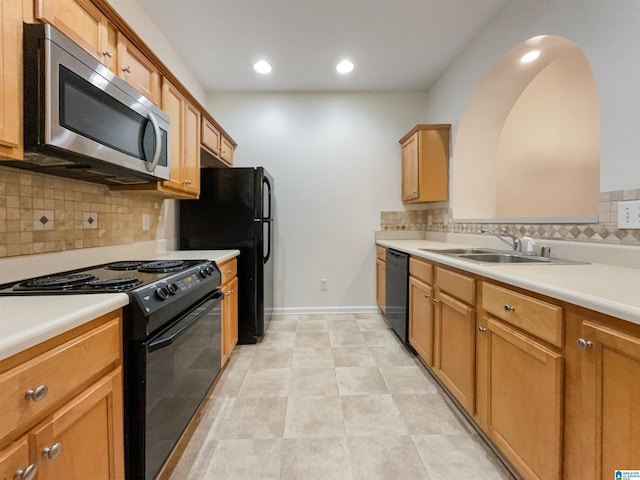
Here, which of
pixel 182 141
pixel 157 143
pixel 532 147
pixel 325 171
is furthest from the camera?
pixel 325 171

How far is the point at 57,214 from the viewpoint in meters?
1.45

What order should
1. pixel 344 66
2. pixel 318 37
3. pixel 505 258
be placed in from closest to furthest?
1. pixel 505 258
2. pixel 318 37
3. pixel 344 66

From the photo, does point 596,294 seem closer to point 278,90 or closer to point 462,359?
point 462,359

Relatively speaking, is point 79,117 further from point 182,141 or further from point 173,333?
point 182,141

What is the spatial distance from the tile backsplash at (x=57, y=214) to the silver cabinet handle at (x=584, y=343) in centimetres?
208

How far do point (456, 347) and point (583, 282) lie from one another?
2.61 feet

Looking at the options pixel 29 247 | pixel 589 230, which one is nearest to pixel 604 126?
pixel 589 230

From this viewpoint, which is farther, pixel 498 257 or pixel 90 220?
pixel 498 257

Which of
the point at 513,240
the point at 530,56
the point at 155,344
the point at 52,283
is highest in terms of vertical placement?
the point at 530,56

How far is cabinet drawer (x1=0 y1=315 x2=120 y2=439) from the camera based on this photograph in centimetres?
64

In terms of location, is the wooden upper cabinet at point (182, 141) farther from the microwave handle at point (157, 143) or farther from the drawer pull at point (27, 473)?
the drawer pull at point (27, 473)

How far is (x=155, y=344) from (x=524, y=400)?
4.63 feet

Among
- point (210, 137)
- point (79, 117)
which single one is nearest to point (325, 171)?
point (210, 137)

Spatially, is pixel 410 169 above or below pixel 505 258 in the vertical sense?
above
